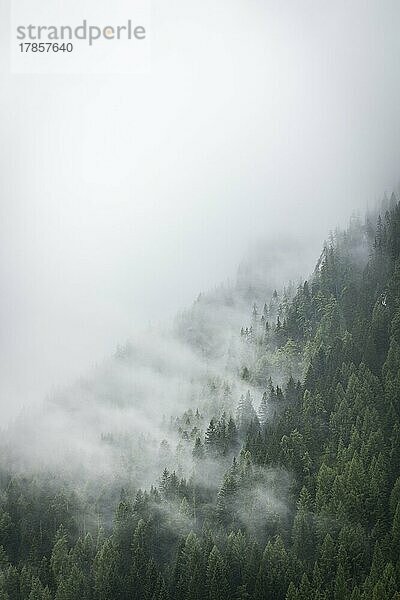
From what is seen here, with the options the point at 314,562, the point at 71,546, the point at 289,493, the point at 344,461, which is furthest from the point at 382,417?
the point at 71,546

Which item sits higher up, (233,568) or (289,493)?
(289,493)

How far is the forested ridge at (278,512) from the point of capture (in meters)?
139

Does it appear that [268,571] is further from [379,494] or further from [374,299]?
[374,299]

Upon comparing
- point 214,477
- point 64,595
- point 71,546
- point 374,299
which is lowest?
point 64,595

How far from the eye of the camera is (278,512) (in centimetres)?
15738

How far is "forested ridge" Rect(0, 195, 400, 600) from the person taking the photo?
5477 inches

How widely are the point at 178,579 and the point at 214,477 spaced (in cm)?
3488

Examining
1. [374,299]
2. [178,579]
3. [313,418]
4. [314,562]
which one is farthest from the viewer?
[374,299]

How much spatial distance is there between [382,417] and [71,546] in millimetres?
88653

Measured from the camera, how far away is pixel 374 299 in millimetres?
196625

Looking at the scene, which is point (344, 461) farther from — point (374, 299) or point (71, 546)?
point (71, 546)

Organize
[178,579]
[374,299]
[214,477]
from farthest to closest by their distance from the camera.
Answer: [374,299] → [214,477] → [178,579]

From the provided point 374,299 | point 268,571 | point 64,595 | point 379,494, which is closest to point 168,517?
point 64,595

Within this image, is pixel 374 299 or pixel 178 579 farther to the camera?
pixel 374 299
